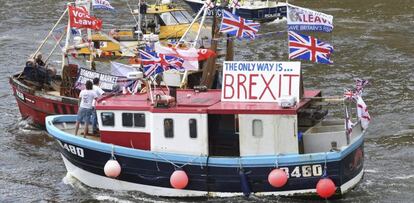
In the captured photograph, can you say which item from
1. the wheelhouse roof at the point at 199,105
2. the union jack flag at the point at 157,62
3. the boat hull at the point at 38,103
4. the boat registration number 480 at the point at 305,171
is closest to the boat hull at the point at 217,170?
the boat registration number 480 at the point at 305,171

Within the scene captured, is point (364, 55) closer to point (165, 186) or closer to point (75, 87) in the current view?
point (75, 87)

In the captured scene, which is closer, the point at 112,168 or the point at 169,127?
the point at 169,127

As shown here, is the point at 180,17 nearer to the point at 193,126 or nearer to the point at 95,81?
the point at 95,81

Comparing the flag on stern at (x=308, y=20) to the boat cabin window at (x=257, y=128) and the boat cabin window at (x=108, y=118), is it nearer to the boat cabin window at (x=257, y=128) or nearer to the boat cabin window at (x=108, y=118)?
the boat cabin window at (x=257, y=128)

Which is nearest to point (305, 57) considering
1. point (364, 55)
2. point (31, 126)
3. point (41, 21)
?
point (31, 126)

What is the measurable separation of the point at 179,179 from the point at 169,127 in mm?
1366

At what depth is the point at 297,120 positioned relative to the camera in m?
19.9

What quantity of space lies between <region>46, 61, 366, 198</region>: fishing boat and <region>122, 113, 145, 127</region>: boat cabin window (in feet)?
0.09

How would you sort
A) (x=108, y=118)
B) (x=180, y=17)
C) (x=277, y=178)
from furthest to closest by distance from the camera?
1. (x=180, y=17)
2. (x=108, y=118)
3. (x=277, y=178)

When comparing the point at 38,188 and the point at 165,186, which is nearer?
the point at 165,186

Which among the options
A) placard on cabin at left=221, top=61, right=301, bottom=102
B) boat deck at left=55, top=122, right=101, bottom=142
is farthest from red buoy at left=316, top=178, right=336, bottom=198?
boat deck at left=55, top=122, right=101, bottom=142

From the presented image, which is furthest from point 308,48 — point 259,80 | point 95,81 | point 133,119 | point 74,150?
point 95,81

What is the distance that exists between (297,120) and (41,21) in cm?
3688

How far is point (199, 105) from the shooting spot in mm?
20156
